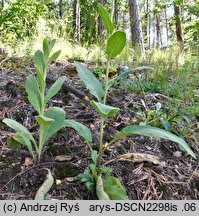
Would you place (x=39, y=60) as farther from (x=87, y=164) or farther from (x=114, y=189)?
(x=114, y=189)

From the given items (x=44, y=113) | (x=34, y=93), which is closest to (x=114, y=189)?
(x=44, y=113)

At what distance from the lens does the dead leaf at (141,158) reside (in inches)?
50.1

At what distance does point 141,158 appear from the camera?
4.28 ft

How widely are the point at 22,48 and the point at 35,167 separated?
3.06m

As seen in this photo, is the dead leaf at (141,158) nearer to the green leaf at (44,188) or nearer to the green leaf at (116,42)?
the green leaf at (44,188)

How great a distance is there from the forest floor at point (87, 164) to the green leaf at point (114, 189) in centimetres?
8

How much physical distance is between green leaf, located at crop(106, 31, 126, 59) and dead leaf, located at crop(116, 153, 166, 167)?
0.51 meters

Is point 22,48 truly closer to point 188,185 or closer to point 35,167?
point 35,167

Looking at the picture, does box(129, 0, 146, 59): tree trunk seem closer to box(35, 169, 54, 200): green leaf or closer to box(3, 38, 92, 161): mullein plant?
box(3, 38, 92, 161): mullein plant

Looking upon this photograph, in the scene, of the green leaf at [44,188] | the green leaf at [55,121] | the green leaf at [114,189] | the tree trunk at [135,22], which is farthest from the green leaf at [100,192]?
the tree trunk at [135,22]

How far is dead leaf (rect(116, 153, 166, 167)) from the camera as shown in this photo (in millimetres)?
1272

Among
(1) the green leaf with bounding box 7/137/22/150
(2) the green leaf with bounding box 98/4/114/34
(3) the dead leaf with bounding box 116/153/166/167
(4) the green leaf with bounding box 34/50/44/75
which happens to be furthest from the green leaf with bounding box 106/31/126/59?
(1) the green leaf with bounding box 7/137/22/150

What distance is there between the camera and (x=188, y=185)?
1.24 m

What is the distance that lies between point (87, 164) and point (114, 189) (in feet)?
0.76
